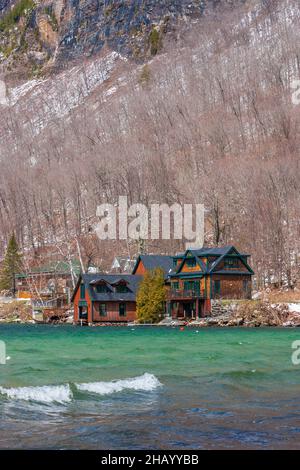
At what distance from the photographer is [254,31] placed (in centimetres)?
17488

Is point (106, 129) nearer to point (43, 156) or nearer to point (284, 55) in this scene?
point (43, 156)

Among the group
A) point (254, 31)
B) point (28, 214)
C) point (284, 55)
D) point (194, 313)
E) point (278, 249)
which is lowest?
point (194, 313)

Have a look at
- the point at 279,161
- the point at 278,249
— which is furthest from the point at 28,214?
the point at 278,249

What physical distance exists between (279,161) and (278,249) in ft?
57.3

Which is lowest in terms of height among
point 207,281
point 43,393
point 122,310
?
point 122,310

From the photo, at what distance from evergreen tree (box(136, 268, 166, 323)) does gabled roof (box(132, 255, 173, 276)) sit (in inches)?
265

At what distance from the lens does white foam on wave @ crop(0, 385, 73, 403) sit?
779 inches

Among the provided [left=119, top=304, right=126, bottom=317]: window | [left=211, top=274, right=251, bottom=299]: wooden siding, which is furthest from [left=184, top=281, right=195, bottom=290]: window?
[left=119, top=304, right=126, bottom=317]: window

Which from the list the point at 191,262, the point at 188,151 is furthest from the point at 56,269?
the point at 188,151

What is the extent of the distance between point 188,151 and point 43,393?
102 m

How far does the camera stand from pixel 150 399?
780 inches

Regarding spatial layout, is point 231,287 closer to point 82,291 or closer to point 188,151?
point 82,291

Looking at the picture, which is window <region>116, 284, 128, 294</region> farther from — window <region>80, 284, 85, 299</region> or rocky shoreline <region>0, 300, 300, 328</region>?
rocky shoreline <region>0, 300, 300, 328</region>

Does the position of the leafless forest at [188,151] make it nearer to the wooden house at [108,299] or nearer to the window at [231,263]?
the window at [231,263]
